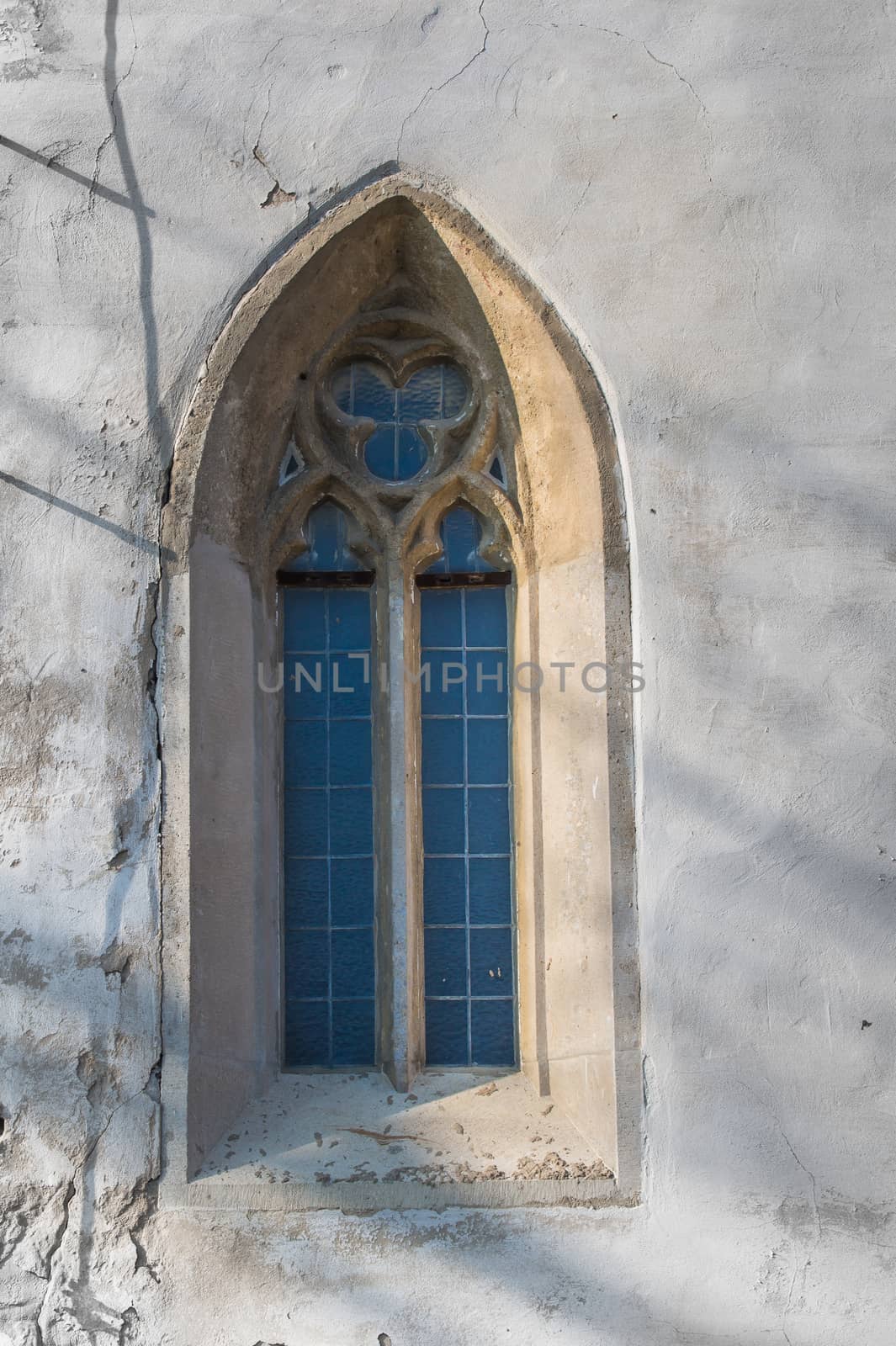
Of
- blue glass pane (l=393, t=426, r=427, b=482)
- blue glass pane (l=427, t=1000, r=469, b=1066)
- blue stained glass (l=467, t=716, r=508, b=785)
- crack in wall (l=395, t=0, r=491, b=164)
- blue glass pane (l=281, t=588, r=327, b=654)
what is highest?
crack in wall (l=395, t=0, r=491, b=164)

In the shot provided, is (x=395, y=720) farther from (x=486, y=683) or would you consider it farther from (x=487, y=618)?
(x=487, y=618)

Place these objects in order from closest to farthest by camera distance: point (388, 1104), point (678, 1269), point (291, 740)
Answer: point (678, 1269), point (388, 1104), point (291, 740)

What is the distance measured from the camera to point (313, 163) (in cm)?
331

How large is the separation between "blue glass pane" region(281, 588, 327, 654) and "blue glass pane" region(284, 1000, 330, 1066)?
46.4 inches

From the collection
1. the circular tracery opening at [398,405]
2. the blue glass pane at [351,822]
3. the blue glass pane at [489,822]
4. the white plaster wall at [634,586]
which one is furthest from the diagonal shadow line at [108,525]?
the blue glass pane at [489,822]

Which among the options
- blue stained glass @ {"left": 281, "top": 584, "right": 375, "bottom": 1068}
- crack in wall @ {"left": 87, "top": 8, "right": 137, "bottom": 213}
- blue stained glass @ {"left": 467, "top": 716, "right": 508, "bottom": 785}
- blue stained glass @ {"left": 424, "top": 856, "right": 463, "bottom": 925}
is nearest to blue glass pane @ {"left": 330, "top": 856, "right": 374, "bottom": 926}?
blue stained glass @ {"left": 281, "top": 584, "right": 375, "bottom": 1068}

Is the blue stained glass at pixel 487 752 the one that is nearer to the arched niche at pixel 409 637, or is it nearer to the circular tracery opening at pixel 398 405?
the arched niche at pixel 409 637

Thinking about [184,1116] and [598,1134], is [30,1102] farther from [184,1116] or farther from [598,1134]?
[598,1134]

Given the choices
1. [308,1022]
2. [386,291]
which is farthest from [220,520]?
[308,1022]

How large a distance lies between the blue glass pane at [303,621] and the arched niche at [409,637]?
7 centimetres

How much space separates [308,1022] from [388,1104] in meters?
0.38

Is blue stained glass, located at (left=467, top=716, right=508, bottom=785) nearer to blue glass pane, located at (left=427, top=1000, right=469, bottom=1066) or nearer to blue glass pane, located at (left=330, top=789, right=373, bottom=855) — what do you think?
blue glass pane, located at (left=330, top=789, right=373, bottom=855)

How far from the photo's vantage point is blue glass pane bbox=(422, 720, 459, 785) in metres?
3.51

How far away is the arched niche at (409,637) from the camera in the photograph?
9.97ft
